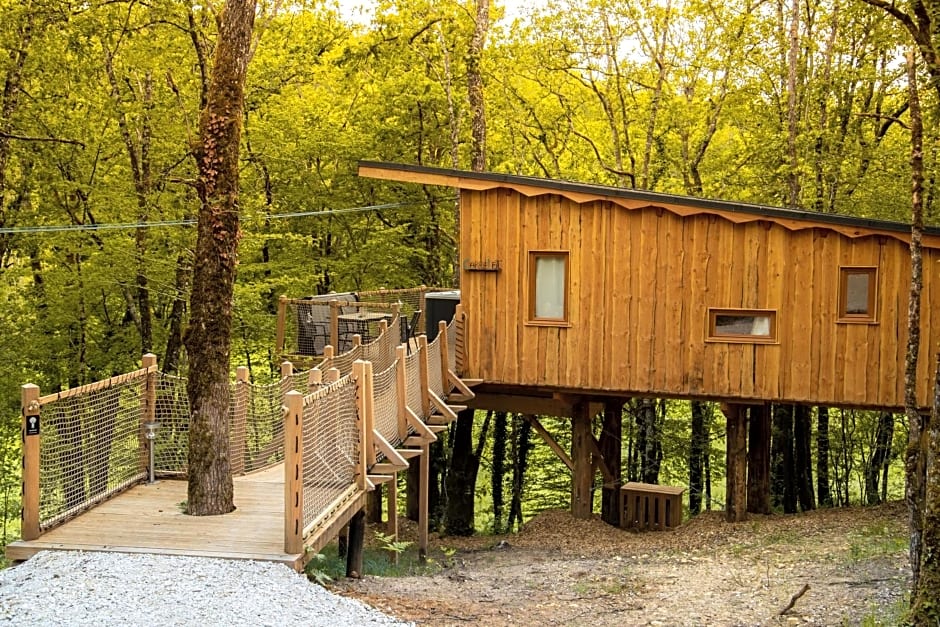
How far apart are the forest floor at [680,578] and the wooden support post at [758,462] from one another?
136 cm

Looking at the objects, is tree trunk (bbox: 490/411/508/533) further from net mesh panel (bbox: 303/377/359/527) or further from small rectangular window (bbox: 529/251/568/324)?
net mesh panel (bbox: 303/377/359/527)

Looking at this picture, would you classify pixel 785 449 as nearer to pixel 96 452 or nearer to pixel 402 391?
pixel 402 391

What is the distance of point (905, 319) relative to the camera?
1321 cm

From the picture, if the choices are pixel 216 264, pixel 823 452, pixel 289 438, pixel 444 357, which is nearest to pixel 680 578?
pixel 444 357

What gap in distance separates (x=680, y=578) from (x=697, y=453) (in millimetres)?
14164

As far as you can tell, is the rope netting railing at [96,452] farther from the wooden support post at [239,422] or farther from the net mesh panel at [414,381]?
the net mesh panel at [414,381]

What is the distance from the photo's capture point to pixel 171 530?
8.34 metres

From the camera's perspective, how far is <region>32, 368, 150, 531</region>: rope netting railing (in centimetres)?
873

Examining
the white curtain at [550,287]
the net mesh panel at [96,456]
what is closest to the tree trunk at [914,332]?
the white curtain at [550,287]

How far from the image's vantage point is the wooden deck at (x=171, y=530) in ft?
25.4

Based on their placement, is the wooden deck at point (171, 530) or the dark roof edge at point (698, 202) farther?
the dark roof edge at point (698, 202)

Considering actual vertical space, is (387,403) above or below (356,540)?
above

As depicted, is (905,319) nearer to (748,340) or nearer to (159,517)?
(748,340)

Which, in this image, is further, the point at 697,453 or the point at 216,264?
the point at 697,453
